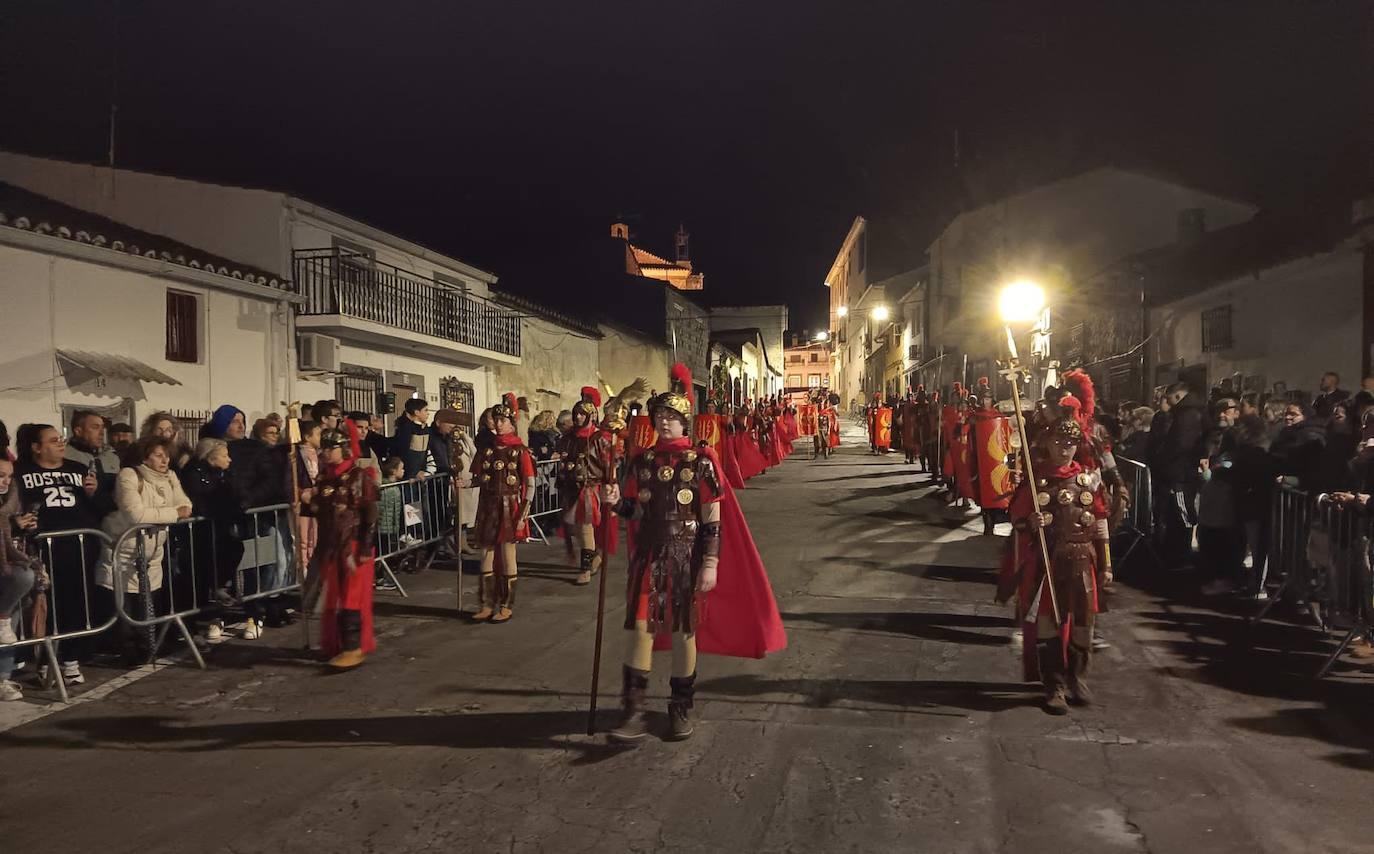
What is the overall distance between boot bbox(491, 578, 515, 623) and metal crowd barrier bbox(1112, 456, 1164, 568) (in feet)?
21.7

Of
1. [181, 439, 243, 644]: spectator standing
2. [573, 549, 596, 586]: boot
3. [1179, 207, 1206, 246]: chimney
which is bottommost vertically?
[573, 549, 596, 586]: boot

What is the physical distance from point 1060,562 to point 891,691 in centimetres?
131

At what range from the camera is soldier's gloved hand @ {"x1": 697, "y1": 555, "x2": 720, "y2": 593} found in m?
4.66

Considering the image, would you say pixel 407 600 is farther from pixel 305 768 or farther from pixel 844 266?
pixel 844 266

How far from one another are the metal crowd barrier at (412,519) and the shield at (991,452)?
7170 millimetres

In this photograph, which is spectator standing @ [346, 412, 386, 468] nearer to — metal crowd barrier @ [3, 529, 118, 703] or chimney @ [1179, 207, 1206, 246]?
metal crowd barrier @ [3, 529, 118, 703]

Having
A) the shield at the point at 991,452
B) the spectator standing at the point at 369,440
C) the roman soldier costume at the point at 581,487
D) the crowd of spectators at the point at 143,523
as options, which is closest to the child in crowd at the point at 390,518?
the spectator standing at the point at 369,440

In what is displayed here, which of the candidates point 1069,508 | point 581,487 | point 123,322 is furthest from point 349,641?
point 123,322

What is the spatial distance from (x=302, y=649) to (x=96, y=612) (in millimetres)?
1419

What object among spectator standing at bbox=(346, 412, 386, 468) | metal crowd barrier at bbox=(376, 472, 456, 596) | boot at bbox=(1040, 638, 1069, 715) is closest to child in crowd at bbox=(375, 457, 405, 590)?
metal crowd barrier at bbox=(376, 472, 456, 596)

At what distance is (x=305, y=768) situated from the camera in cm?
440

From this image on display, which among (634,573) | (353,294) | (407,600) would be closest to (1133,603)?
(634,573)

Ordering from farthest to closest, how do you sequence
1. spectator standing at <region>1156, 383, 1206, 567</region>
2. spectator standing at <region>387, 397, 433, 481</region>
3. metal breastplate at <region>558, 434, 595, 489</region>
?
spectator standing at <region>387, 397, 433, 481</region>, metal breastplate at <region>558, 434, 595, 489</region>, spectator standing at <region>1156, 383, 1206, 567</region>

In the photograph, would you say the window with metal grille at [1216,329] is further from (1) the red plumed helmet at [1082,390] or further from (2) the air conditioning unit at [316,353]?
(2) the air conditioning unit at [316,353]
